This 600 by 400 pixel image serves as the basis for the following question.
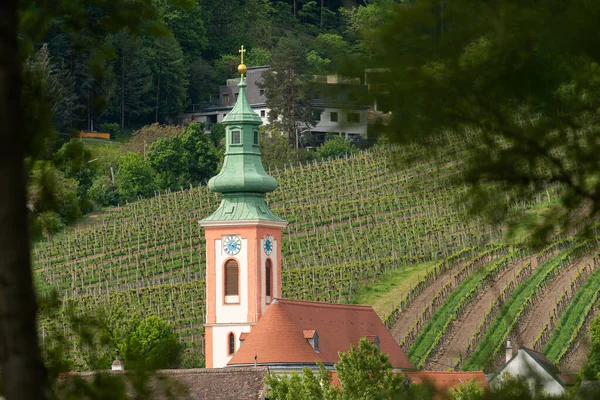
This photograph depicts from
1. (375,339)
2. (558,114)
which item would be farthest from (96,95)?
(375,339)

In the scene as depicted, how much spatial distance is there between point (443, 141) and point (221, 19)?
480 ft

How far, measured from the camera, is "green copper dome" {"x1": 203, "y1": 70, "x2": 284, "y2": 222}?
60.7 meters

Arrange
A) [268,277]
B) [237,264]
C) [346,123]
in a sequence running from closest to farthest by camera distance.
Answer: [346,123] → [237,264] → [268,277]

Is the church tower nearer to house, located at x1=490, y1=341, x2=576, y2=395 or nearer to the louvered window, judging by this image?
the louvered window

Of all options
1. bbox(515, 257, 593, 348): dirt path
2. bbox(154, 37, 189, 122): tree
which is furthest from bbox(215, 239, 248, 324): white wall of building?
bbox(154, 37, 189, 122): tree

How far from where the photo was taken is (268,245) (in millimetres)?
60062

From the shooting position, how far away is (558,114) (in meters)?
8.72

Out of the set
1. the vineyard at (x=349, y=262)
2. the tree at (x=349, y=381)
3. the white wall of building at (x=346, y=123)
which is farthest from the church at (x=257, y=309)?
the white wall of building at (x=346, y=123)

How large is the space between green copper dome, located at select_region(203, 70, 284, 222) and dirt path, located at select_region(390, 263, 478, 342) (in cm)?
628

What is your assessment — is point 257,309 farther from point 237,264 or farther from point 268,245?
point 268,245

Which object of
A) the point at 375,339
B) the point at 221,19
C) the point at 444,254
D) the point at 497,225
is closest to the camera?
the point at 497,225

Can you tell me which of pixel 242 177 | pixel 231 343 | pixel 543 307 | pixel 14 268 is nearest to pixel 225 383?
pixel 231 343

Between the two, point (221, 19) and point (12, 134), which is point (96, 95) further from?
point (221, 19)

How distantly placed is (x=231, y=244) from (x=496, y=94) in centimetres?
5086
